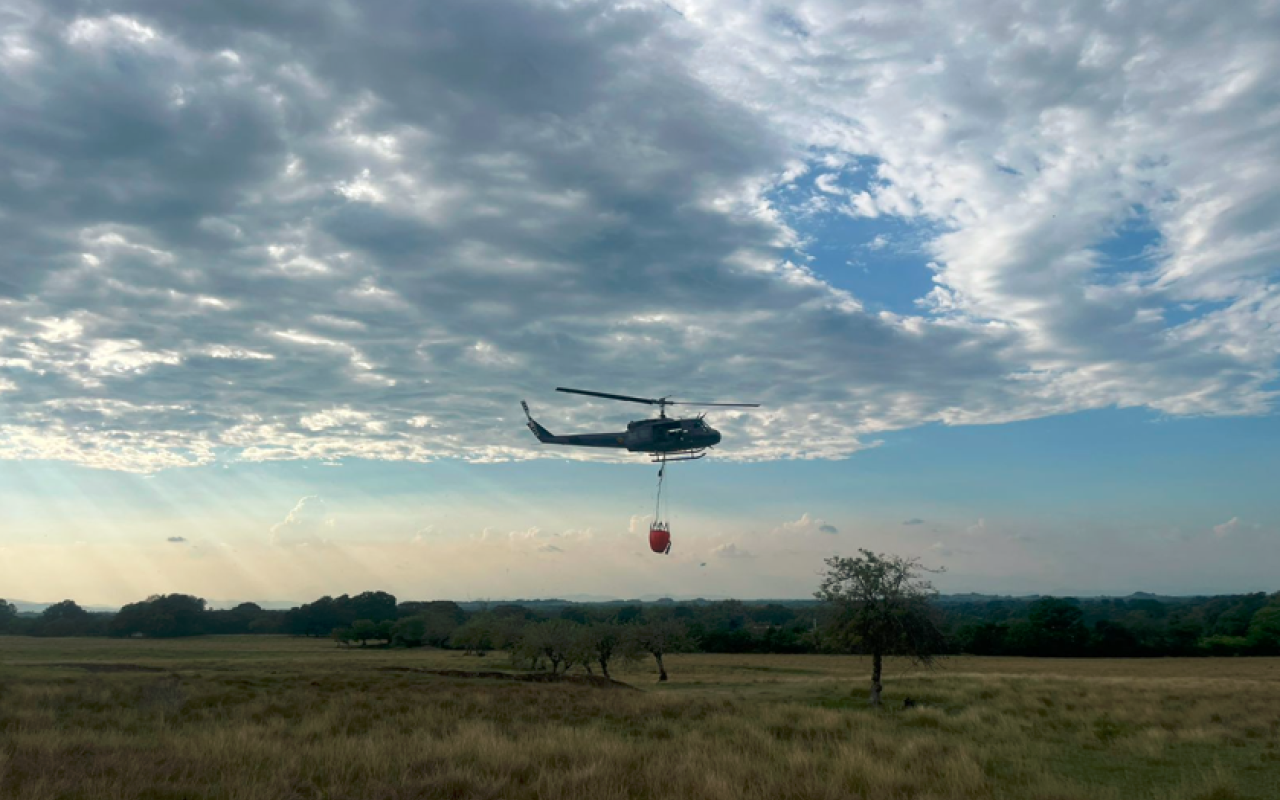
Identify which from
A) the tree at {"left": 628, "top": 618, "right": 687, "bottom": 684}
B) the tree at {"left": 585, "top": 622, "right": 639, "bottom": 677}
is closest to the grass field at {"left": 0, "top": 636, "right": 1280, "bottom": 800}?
the tree at {"left": 585, "top": 622, "right": 639, "bottom": 677}

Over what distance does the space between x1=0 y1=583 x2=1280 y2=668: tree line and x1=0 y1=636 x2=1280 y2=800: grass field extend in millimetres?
10121

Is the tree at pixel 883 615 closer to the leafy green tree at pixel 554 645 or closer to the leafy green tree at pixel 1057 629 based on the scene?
the leafy green tree at pixel 554 645

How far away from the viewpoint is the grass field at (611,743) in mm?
13109

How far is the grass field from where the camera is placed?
1311 centimetres

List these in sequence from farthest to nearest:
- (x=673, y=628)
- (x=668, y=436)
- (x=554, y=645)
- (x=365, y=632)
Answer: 1. (x=365, y=632)
2. (x=673, y=628)
3. (x=554, y=645)
4. (x=668, y=436)

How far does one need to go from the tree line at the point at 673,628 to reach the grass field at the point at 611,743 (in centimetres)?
1012

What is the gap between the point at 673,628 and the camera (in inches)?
2601

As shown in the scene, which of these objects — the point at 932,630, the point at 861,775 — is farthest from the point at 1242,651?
the point at 861,775

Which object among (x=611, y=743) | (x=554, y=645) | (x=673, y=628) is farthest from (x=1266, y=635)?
(x=611, y=743)

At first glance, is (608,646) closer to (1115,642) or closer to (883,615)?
(883,615)

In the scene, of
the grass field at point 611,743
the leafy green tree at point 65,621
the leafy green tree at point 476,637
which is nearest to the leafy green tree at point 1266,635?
the grass field at point 611,743

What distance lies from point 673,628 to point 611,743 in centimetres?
5005

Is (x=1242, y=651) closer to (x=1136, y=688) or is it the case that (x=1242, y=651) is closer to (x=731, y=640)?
(x=731, y=640)

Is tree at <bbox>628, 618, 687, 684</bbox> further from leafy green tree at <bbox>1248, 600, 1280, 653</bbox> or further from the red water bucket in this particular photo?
leafy green tree at <bbox>1248, 600, 1280, 653</bbox>
